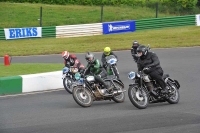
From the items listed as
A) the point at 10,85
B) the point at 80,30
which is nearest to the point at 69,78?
the point at 10,85

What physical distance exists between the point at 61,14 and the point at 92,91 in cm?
2826

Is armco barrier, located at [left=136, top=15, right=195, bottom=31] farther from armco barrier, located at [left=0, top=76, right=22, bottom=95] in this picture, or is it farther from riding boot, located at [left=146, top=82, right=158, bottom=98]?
riding boot, located at [left=146, top=82, right=158, bottom=98]

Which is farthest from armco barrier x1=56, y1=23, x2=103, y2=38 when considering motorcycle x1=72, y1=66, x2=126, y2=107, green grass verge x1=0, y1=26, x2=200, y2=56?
motorcycle x1=72, y1=66, x2=126, y2=107

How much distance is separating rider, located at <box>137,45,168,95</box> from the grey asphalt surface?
0.53 meters

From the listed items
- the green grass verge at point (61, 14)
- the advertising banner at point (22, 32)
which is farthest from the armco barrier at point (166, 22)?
the advertising banner at point (22, 32)

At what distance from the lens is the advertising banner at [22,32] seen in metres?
32.5

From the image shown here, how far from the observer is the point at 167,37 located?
3194cm

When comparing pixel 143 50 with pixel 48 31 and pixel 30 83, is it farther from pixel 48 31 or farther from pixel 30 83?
pixel 48 31

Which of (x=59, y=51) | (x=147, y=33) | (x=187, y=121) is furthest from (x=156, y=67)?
(x=147, y=33)

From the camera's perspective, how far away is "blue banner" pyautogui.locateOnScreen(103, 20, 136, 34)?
34109 millimetres

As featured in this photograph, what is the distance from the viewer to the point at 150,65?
12.6 meters

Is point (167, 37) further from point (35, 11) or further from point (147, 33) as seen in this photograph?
point (35, 11)

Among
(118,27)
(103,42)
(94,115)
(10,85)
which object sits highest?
(118,27)

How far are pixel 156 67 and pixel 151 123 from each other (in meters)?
2.49
